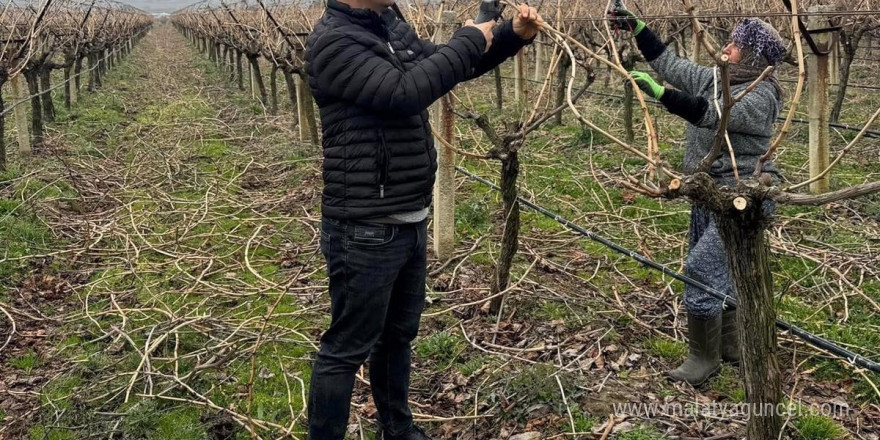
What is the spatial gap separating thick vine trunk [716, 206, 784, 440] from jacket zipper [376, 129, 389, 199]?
1.07m

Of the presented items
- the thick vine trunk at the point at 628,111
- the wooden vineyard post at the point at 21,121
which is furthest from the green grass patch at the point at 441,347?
the wooden vineyard post at the point at 21,121

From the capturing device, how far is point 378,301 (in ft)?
7.19

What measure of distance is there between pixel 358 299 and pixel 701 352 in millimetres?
1850

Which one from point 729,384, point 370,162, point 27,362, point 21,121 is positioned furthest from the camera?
point 21,121

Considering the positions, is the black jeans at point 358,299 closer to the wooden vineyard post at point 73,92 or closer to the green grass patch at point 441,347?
the green grass patch at point 441,347

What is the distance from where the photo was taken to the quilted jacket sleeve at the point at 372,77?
195 centimetres

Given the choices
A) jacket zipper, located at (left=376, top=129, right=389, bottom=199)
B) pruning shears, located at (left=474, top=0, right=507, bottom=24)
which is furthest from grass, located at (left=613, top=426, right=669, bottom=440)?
pruning shears, located at (left=474, top=0, right=507, bottom=24)

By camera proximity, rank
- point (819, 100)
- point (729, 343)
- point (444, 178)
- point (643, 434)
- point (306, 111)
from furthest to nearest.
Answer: point (306, 111) < point (819, 100) < point (444, 178) < point (729, 343) < point (643, 434)

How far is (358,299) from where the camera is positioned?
2.15 m

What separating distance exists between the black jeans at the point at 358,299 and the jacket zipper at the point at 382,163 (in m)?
0.13

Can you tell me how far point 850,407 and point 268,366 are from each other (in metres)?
2.92

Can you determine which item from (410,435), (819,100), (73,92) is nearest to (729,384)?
(410,435)

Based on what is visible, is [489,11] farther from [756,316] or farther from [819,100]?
[819,100]

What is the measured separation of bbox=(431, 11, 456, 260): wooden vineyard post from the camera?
454 cm
